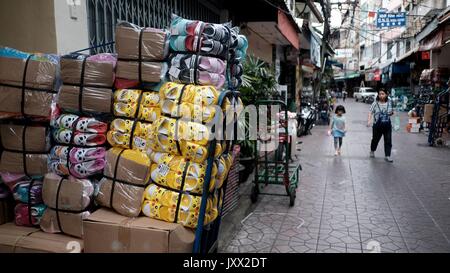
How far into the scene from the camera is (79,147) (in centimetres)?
327

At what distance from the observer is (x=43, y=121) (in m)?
3.54

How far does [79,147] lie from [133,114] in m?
0.56

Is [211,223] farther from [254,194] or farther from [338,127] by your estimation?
[338,127]

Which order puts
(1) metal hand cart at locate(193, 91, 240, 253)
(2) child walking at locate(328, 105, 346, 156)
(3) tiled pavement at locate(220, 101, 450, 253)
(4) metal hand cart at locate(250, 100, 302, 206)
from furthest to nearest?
(2) child walking at locate(328, 105, 346, 156), (4) metal hand cart at locate(250, 100, 302, 206), (3) tiled pavement at locate(220, 101, 450, 253), (1) metal hand cart at locate(193, 91, 240, 253)

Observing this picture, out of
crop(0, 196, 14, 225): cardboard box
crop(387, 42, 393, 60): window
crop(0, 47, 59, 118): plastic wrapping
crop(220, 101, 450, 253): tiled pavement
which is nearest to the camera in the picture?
crop(0, 47, 59, 118): plastic wrapping

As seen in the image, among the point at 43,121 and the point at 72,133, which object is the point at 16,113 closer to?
the point at 43,121

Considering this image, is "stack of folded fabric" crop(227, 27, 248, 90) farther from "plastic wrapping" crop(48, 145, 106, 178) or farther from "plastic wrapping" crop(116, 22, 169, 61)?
"plastic wrapping" crop(48, 145, 106, 178)

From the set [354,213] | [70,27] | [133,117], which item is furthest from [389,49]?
[133,117]

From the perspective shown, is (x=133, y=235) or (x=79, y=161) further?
(x=79, y=161)

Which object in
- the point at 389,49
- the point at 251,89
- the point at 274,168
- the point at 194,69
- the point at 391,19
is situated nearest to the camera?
the point at 194,69

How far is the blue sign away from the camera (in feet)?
63.7

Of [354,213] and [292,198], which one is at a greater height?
[292,198]

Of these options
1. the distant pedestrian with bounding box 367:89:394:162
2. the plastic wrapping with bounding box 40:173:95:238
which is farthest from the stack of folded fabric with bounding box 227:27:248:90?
the distant pedestrian with bounding box 367:89:394:162
